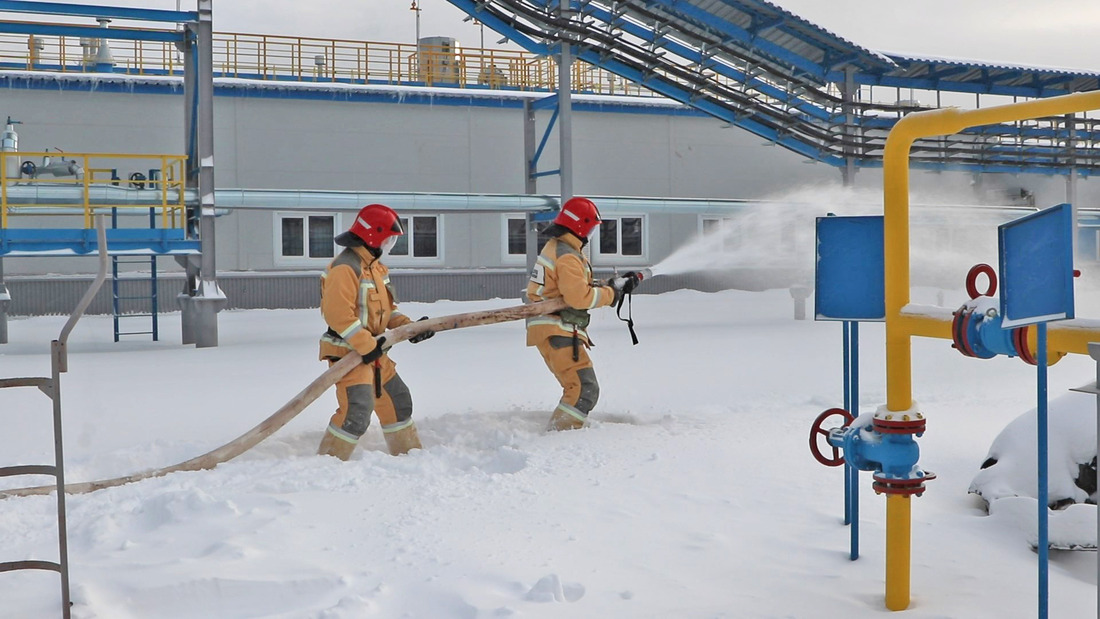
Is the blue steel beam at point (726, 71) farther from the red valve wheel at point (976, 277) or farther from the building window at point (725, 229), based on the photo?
the red valve wheel at point (976, 277)

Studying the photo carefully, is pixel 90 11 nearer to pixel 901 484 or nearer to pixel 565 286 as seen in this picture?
pixel 565 286

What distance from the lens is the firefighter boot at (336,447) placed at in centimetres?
548

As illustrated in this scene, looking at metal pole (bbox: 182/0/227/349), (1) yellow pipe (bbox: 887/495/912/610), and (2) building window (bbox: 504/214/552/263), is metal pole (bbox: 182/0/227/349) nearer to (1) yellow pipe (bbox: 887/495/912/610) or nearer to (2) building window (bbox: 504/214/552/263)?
(2) building window (bbox: 504/214/552/263)

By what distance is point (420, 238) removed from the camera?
2030 centimetres

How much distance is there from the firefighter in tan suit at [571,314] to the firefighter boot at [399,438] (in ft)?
3.60

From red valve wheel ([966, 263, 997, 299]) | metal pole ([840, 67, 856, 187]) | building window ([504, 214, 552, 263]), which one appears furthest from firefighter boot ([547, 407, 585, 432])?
building window ([504, 214, 552, 263])

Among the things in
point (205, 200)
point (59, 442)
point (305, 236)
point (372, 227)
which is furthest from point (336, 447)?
point (305, 236)

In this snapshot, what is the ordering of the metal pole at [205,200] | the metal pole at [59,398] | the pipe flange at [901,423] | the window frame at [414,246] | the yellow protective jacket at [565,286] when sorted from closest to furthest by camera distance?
the metal pole at [59,398]
the pipe flange at [901,423]
the yellow protective jacket at [565,286]
the metal pole at [205,200]
the window frame at [414,246]

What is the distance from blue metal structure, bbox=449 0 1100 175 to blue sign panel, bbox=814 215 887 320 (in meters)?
10.1

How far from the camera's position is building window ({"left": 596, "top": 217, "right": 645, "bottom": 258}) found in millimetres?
21422

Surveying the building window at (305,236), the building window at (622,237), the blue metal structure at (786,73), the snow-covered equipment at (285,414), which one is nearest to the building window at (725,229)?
the building window at (622,237)

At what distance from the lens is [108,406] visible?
25.0ft

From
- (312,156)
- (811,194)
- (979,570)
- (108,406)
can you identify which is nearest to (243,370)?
(108,406)

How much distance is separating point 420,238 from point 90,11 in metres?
9.24
